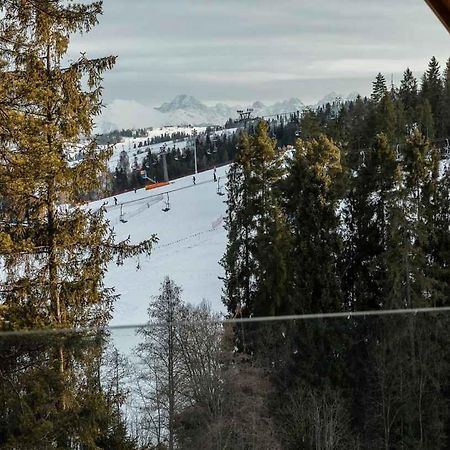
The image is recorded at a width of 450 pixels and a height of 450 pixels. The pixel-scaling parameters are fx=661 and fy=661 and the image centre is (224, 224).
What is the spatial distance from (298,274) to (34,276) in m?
6.68

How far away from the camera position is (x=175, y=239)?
25.0m

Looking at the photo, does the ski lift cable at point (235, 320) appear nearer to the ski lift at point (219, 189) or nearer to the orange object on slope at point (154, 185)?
the ski lift at point (219, 189)

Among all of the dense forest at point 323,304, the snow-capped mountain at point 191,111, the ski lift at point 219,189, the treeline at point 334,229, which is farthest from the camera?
the snow-capped mountain at point 191,111

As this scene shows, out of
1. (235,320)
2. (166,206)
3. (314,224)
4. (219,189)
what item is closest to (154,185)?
(166,206)

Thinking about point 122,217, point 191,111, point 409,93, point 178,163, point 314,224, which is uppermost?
point 191,111

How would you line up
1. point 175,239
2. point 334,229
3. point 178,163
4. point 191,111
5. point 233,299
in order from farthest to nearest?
1. point 191,111
2. point 178,163
3. point 175,239
4. point 233,299
5. point 334,229

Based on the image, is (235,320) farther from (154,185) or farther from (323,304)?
(154,185)

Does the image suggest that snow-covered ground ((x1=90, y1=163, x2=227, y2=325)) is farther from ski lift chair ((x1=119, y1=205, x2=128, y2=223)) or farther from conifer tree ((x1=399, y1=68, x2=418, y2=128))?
conifer tree ((x1=399, y1=68, x2=418, y2=128))

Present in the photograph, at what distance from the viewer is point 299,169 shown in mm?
12344

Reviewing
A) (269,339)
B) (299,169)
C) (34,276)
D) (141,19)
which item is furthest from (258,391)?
(141,19)

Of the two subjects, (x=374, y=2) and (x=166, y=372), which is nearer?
(x=166, y=372)

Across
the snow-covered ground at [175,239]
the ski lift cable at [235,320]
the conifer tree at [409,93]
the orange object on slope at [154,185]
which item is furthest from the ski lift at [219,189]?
the ski lift cable at [235,320]

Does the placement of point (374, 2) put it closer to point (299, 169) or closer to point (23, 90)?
point (299, 169)

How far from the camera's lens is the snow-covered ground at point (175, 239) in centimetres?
1911
